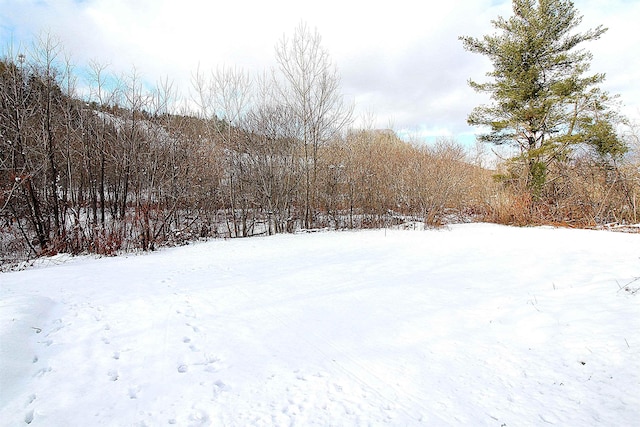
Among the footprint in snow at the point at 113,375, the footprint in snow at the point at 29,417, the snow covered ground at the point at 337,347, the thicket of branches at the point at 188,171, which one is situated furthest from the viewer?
the thicket of branches at the point at 188,171

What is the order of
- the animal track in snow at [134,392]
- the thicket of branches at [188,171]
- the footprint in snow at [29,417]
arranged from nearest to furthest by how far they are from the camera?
the footprint in snow at [29,417], the animal track in snow at [134,392], the thicket of branches at [188,171]

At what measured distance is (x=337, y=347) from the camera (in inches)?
120

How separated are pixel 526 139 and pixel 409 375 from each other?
14809 mm

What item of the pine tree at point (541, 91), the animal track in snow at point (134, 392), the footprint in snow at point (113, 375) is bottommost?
the animal track in snow at point (134, 392)

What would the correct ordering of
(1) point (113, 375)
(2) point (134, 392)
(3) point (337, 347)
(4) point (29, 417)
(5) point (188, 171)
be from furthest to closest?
(5) point (188, 171)
(3) point (337, 347)
(1) point (113, 375)
(2) point (134, 392)
(4) point (29, 417)

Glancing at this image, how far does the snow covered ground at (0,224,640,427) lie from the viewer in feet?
6.98

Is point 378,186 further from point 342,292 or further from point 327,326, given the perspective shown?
point 327,326

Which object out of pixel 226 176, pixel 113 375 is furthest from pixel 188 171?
pixel 113 375

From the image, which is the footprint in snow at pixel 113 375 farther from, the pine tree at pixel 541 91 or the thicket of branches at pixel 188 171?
the pine tree at pixel 541 91

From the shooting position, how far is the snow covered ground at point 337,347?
2129 millimetres

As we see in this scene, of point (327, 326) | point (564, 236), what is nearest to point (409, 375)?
point (327, 326)

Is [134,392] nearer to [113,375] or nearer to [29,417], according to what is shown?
[113,375]

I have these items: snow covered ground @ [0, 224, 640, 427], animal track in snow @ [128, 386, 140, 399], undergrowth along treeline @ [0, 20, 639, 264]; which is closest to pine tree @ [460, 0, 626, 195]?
undergrowth along treeline @ [0, 20, 639, 264]

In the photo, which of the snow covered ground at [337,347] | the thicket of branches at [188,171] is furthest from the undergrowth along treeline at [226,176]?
the snow covered ground at [337,347]
